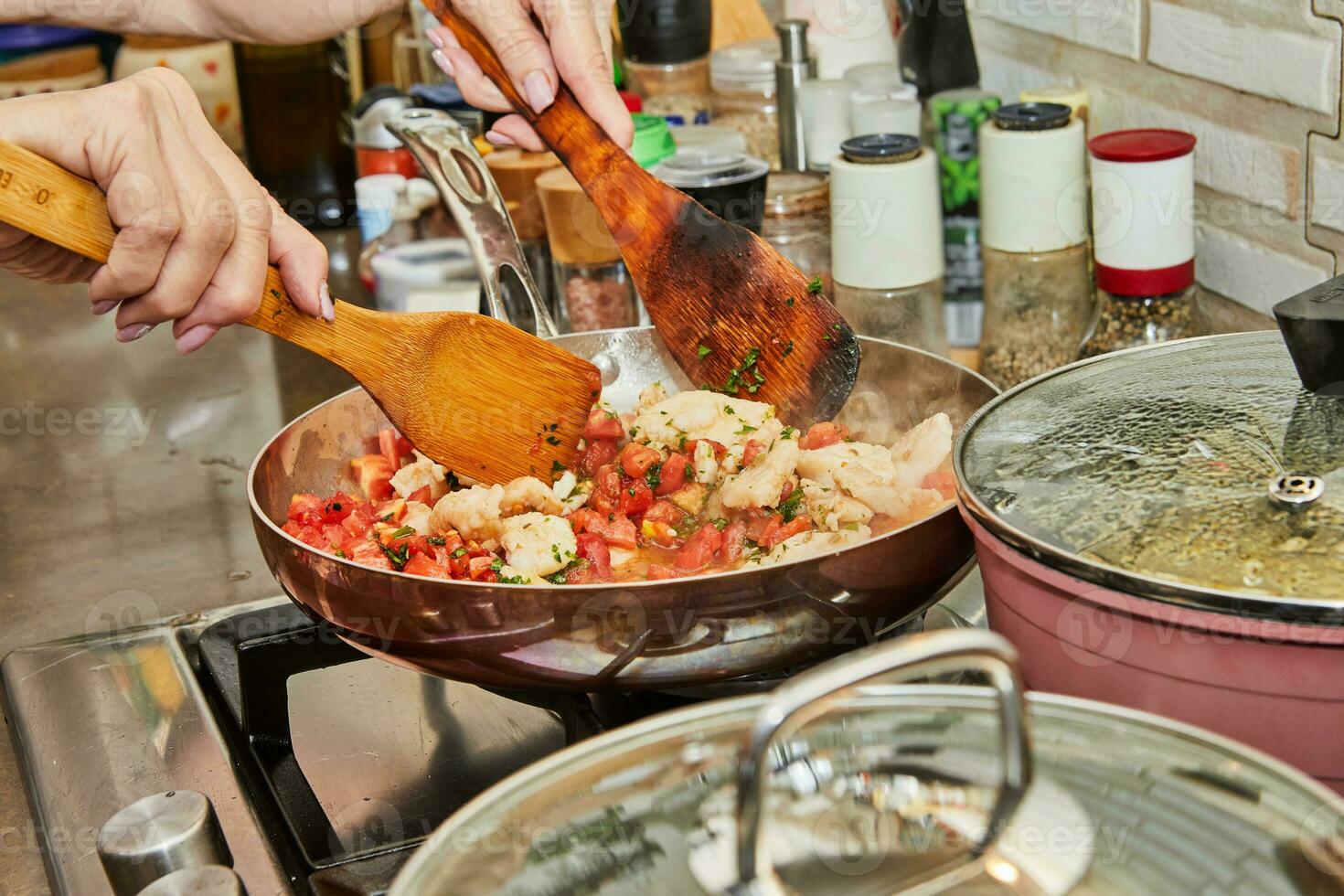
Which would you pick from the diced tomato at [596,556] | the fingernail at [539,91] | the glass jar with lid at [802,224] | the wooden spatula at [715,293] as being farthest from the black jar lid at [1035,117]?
the diced tomato at [596,556]

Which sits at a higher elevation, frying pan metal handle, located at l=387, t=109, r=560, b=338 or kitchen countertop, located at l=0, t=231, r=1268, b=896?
frying pan metal handle, located at l=387, t=109, r=560, b=338

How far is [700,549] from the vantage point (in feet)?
3.19

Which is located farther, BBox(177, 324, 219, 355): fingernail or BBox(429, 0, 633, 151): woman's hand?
BBox(429, 0, 633, 151): woman's hand

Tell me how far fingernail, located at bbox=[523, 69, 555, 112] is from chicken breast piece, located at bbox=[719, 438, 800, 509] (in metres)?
0.40

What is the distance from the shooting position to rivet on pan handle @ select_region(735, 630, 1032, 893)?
0.45 metres

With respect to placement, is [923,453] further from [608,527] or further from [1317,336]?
[1317,336]

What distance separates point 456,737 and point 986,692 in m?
0.50

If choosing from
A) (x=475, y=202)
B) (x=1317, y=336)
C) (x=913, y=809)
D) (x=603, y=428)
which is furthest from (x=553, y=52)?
(x=913, y=809)

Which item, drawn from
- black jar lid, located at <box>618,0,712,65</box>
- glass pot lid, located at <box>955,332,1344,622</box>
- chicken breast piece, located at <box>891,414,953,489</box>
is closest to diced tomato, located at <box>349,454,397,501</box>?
chicken breast piece, located at <box>891,414,953,489</box>

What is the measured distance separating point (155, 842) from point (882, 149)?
102 cm

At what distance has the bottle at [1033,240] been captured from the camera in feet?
4.69

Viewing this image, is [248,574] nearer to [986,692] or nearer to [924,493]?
[924,493]

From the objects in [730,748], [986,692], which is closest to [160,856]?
[730,748]

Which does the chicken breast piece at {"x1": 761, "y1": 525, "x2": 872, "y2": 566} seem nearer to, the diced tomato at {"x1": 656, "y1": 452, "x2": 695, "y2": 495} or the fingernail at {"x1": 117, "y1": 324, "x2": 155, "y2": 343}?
the diced tomato at {"x1": 656, "y1": 452, "x2": 695, "y2": 495}
